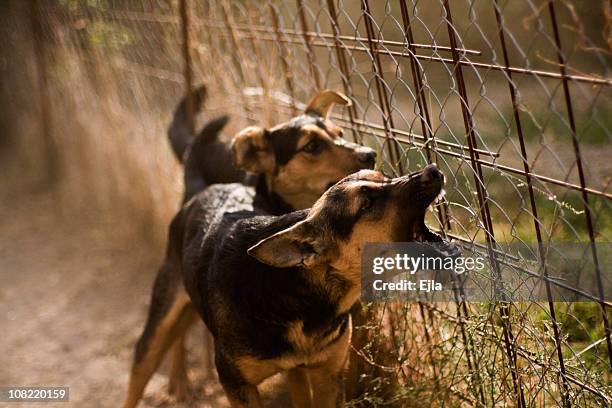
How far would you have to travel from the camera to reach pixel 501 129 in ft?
23.5

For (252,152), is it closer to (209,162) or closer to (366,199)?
(209,162)

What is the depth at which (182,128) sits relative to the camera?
19.6 ft

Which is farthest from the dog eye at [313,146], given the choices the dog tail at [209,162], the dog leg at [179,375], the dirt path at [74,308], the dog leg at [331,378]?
the dirt path at [74,308]

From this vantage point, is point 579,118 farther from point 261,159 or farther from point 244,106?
point 261,159

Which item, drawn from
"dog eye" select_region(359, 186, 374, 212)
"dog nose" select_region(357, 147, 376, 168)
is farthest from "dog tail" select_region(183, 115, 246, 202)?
"dog eye" select_region(359, 186, 374, 212)

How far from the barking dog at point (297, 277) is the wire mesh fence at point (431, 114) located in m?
0.27

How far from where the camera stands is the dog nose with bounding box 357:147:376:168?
4.21m

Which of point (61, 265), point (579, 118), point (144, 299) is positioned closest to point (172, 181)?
point (144, 299)

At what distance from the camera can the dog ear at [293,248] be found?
10.9ft

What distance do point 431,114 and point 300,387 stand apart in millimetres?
2209

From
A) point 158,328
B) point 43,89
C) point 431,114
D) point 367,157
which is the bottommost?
point 158,328

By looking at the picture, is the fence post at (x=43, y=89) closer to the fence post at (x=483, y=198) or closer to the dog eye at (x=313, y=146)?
the dog eye at (x=313, y=146)

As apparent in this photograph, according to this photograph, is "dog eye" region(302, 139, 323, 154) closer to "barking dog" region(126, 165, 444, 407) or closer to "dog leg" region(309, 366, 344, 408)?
"barking dog" region(126, 165, 444, 407)
